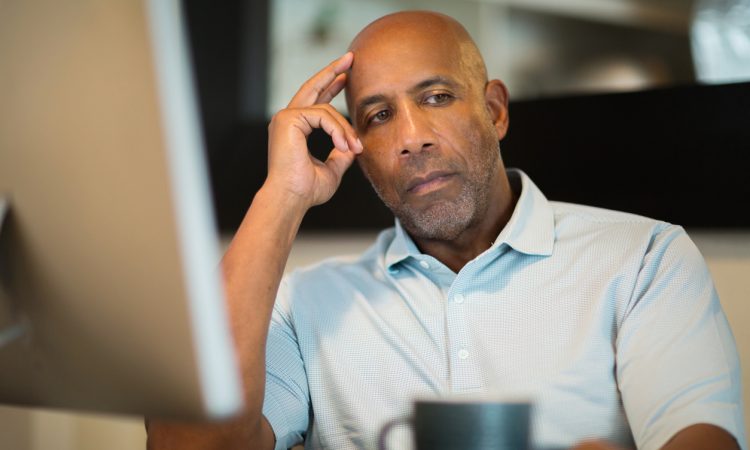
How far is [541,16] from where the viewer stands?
1.70 metres

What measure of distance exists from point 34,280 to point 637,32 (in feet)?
4.41

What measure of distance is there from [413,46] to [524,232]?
43 centimetres

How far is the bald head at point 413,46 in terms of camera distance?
1.49 metres

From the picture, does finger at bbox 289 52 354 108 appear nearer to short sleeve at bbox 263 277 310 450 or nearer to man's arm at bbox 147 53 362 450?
man's arm at bbox 147 53 362 450

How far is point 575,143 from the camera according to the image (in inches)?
65.4

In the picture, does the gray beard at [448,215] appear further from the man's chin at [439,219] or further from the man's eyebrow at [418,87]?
the man's eyebrow at [418,87]

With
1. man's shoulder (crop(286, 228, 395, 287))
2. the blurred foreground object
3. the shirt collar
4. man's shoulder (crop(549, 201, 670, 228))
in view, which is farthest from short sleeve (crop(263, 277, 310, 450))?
the blurred foreground object

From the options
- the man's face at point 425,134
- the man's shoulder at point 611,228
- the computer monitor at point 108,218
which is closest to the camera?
the computer monitor at point 108,218

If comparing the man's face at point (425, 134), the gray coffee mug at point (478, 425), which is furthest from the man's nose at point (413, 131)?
the gray coffee mug at point (478, 425)

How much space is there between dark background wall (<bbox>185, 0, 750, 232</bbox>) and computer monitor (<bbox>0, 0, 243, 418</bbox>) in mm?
1206

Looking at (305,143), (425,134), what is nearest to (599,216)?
(425,134)

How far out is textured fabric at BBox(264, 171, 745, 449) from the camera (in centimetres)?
116

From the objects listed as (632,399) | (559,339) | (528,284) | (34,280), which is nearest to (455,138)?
(528,284)

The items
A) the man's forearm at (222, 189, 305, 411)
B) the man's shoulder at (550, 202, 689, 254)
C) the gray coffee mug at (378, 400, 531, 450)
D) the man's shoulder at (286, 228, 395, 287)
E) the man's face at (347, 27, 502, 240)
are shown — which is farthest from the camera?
the man's shoulder at (286, 228, 395, 287)
